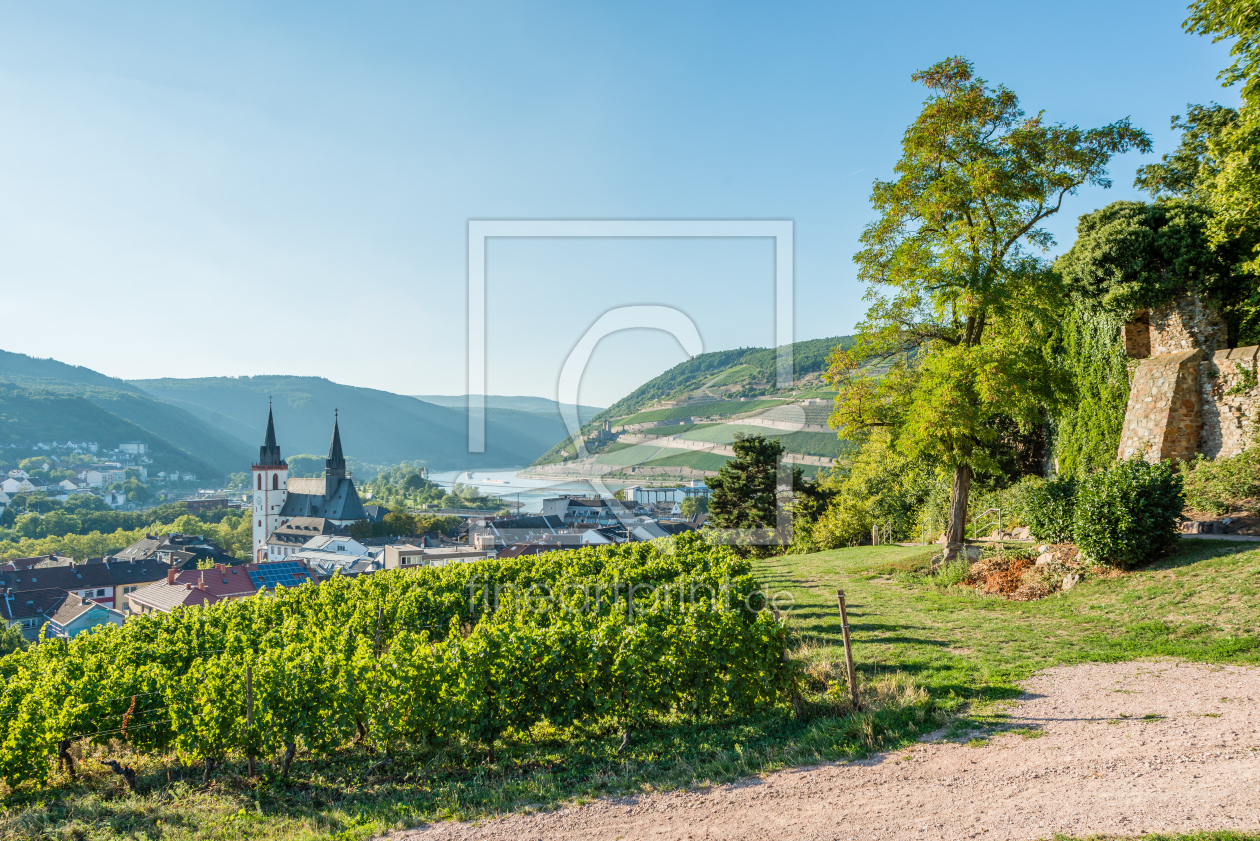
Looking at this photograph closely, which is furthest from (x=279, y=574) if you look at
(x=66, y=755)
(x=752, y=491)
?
(x=66, y=755)

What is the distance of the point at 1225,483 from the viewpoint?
40.1 ft

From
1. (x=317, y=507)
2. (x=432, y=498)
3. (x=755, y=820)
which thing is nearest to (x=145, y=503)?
(x=432, y=498)

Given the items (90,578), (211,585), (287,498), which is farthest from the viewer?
(287,498)

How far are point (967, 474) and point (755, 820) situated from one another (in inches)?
434

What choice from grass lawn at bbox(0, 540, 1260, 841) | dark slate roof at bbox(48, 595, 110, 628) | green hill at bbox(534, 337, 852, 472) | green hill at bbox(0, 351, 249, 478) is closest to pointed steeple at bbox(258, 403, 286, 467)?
dark slate roof at bbox(48, 595, 110, 628)

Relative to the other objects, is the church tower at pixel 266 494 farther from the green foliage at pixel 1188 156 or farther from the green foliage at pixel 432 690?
the green foliage at pixel 1188 156

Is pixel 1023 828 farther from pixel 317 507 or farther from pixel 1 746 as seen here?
pixel 317 507

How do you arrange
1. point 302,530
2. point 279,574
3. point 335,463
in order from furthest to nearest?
1. point 335,463
2. point 302,530
3. point 279,574

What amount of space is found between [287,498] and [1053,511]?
97651 mm

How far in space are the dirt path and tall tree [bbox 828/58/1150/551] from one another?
7.04m

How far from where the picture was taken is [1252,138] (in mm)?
11266

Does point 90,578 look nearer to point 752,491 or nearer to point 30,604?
point 30,604

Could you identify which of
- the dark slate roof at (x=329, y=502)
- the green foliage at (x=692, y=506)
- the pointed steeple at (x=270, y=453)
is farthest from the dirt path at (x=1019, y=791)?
the pointed steeple at (x=270, y=453)

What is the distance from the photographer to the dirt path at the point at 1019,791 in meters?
4.32
